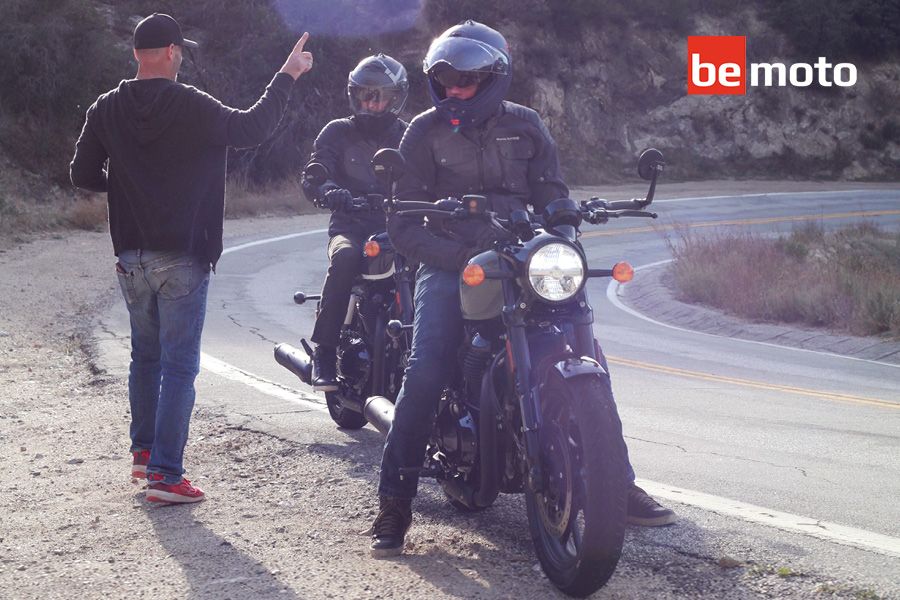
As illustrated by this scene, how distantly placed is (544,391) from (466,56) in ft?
4.64

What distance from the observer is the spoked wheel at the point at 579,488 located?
13.6 ft

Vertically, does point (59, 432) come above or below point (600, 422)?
below

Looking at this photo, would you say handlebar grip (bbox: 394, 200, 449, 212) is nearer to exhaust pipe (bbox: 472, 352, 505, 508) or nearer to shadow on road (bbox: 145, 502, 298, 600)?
exhaust pipe (bbox: 472, 352, 505, 508)

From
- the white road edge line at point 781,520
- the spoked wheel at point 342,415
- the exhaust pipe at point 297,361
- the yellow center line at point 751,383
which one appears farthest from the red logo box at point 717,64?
the white road edge line at point 781,520

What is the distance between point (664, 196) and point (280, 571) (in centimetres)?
3328

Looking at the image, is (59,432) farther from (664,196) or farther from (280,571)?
(664,196)

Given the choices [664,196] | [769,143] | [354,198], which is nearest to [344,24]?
[664,196]

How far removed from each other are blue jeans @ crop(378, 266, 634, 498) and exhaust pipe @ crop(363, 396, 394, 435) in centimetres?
50

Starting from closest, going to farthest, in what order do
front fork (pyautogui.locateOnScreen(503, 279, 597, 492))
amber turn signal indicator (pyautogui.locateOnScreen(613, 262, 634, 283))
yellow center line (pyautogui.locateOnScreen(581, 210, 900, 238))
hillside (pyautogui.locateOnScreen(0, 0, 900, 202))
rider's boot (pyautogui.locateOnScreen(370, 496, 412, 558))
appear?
front fork (pyautogui.locateOnScreen(503, 279, 597, 492)) < amber turn signal indicator (pyautogui.locateOnScreen(613, 262, 634, 283)) < rider's boot (pyautogui.locateOnScreen(370, 496, 412, 558)) < yellow center line (pyautogui.locateOnScreen(581, 210, 900, 238)) < hillside (pyautogui.locateOnScreen(0, 0, 900, 202))

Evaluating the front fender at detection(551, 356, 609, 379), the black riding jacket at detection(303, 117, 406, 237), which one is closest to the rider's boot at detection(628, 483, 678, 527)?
the front fender at detection(551, 356, 609, 379)

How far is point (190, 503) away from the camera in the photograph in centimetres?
576

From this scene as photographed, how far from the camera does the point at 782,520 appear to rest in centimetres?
546

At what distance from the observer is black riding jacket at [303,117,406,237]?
746 centimetres

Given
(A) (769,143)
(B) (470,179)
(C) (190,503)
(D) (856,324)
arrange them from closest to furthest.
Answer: (B) (470,179)
(C) (190,503)
(D) (856,324)
(A) (769,143)
